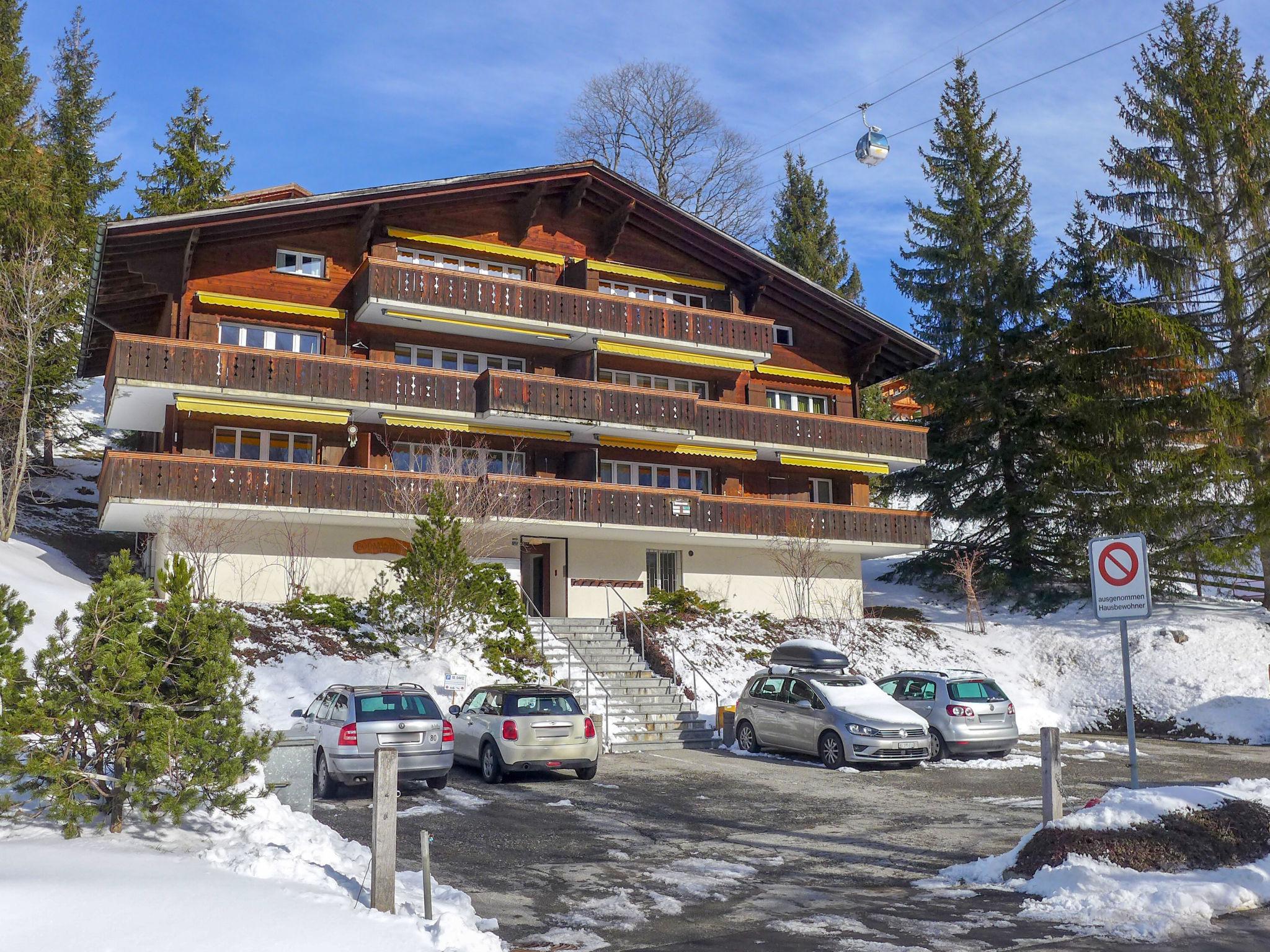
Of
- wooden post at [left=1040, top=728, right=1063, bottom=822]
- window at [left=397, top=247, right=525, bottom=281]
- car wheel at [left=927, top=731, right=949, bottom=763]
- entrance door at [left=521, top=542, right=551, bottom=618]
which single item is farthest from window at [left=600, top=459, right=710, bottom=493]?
wooden post at [left=1040, top=728, right=1063, bottom=822]

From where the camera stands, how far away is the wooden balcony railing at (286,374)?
25578mm

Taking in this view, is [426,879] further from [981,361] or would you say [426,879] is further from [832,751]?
[981,361]

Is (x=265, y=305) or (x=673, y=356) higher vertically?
(x=265, y=305)

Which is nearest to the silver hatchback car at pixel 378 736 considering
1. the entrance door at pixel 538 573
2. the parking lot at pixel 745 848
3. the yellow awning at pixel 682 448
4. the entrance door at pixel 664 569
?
the parking lot at pixel 745 848

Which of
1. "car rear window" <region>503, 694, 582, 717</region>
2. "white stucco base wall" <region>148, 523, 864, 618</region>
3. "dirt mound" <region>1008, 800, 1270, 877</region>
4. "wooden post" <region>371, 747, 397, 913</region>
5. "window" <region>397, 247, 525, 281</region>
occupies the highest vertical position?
"window" <region>397, 247, 525, 281</region>

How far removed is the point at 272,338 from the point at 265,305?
948 millimetres

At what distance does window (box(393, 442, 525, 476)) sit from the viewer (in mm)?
27391

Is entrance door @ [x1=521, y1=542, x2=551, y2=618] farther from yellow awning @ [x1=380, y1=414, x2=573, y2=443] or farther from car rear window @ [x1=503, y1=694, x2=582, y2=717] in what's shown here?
car rear window @ [x1=503, y1=694, x2=582, y2=717]

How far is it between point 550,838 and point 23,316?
83.3ft

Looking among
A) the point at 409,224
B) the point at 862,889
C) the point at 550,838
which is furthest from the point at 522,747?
the point at 409,224

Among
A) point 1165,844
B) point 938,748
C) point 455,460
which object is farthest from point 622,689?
point 1165,844

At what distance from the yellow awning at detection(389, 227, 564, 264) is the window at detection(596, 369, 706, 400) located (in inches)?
147

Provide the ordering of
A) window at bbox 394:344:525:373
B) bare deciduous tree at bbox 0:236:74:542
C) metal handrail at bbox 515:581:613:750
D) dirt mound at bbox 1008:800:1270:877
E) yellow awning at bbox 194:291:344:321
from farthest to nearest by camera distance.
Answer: window at bbox 394:344:525:373, bare deciduous tree at bbox 0:236:74:542, yellow awning at bbox 194:291:344:321, metal handrail at bbox 515:581:613:750, dirt mound at bbox 1008:800:1270:877

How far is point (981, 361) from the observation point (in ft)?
116
